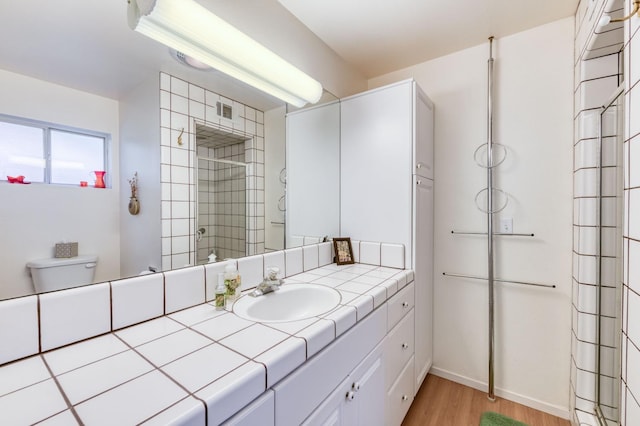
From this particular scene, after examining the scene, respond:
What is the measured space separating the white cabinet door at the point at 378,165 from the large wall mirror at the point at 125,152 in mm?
637

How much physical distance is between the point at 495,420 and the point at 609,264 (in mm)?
1011

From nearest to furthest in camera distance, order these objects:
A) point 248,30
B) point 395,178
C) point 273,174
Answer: point 248,30
point 273,174
point 395,178

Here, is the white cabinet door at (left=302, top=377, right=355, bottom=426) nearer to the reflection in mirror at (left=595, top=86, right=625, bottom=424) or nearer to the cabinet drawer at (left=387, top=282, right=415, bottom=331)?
the cabinet drawer at (left=387, top=282, right=415, bottom=331)

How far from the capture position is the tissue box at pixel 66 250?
2.35 feet

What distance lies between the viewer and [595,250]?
51.8 inches

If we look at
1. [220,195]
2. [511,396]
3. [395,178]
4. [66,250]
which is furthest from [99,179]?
[511,396]

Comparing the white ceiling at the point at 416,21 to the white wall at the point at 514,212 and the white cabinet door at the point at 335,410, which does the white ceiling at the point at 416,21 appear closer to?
the white wall at the point at 514,212

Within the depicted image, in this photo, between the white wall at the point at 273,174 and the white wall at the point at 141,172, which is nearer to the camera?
the white wall at the point at 141,172

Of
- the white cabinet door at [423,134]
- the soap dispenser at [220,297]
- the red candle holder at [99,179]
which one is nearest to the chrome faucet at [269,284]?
the soap dispenser at [220,297]

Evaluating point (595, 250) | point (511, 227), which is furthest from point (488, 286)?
point (595, 250)

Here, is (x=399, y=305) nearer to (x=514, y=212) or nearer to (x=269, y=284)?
(x=269, y=284)

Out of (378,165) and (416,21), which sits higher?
(416,21)

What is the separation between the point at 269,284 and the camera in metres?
1.12

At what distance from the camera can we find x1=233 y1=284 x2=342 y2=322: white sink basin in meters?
1.02
